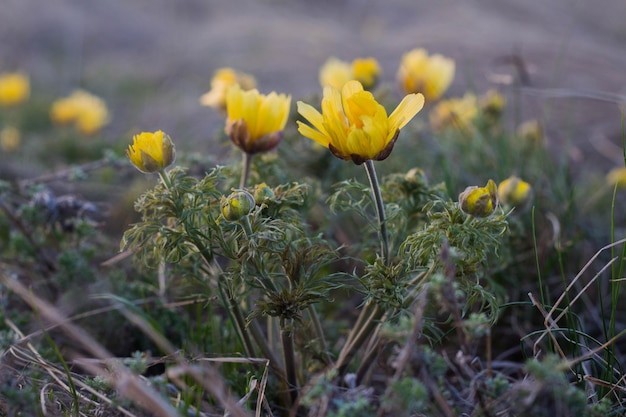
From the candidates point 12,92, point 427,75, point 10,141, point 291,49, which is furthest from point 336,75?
point 291,49

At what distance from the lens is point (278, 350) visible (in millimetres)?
1647

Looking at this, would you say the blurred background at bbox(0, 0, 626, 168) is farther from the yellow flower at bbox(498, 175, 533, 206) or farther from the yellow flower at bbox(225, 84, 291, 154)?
the yellow flower at bbox(225, 84, 291, 154)

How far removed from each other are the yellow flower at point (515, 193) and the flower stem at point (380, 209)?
27.5 inches

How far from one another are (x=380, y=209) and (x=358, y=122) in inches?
7.8

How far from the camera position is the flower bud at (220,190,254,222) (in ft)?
3.93

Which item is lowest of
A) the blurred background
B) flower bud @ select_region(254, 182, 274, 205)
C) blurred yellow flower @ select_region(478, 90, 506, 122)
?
the blurred background

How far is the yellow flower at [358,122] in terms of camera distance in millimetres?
→ 1219

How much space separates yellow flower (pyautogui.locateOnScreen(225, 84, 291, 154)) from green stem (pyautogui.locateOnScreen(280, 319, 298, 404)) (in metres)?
0.49

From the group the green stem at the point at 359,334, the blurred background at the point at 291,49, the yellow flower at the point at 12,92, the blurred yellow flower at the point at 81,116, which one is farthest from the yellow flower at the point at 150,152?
the yellow flower at the point at 12,92

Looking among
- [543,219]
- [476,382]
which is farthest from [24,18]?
[476,382]

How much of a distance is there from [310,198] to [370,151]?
41 cm

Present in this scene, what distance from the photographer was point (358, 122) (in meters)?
1.27

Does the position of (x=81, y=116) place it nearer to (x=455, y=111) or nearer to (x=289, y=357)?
(x=455, y=111)


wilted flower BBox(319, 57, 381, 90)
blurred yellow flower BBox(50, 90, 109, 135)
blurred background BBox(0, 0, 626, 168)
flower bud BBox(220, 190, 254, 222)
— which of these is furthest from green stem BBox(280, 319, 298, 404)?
blurred yellow flower BBox(50, 90, 109, 135)
